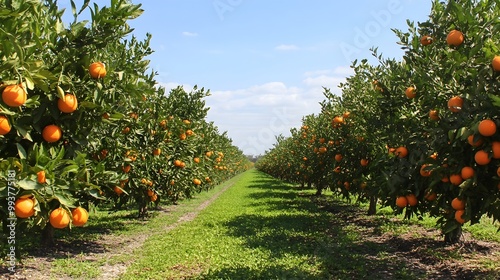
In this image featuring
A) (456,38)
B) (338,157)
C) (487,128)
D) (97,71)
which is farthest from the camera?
(338,157)

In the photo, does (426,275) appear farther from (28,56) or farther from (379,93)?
(28,56)

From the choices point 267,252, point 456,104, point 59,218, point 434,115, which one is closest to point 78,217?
point 59,218

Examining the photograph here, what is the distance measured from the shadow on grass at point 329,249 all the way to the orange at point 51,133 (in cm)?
339

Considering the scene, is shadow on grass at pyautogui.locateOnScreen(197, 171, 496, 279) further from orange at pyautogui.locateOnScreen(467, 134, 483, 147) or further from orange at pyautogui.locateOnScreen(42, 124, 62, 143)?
orange at pyautogui.locateOnScreen(467, 134, 483, 147)

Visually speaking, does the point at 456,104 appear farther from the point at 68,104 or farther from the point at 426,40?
the point at 68,104

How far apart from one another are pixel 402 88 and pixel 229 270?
427 cm

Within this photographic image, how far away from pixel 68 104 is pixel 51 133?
361 millimetres

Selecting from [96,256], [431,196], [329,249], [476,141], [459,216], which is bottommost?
[329,249]

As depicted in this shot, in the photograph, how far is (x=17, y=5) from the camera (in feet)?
11.2

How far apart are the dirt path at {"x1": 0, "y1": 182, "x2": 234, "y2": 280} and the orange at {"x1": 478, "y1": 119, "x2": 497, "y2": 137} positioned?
5620 millimetres

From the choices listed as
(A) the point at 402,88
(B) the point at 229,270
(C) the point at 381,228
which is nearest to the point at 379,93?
(A) the point at 402,88

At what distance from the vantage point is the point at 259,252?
7.94 m

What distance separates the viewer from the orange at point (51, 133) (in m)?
3.84

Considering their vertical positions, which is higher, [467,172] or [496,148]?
[496,148]
